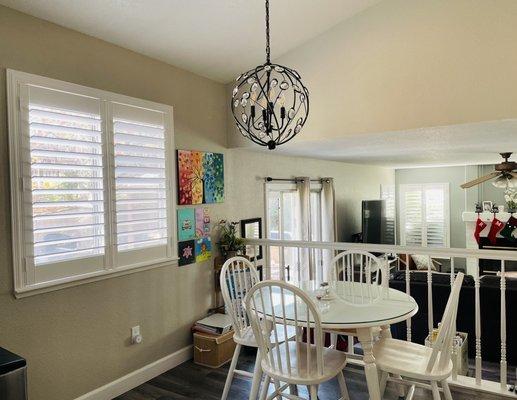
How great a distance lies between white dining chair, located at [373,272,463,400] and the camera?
214cm

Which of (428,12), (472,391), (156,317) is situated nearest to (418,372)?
(472,391)

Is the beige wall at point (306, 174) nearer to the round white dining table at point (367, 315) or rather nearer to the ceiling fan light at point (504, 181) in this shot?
the round white dining table at point (367, 315)

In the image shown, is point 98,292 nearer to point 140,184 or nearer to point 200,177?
point 140,184

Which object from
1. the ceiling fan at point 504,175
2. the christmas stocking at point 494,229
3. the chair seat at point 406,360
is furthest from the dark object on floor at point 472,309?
the christmas stocking at point 494,229

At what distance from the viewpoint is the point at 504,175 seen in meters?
5.28

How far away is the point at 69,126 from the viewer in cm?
263

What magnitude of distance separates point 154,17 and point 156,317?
2244 mm

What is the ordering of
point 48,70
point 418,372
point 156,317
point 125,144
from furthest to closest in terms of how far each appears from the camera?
point 156,317 < point 125,144 < point 48,70 < point 418,372

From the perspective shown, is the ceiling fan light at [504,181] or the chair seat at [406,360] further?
the ceiling fan light at [504,181]

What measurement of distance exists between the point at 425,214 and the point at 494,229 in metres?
1.95

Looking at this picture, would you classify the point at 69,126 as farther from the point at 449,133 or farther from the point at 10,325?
the point at 449,133

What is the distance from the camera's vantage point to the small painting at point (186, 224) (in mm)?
3486

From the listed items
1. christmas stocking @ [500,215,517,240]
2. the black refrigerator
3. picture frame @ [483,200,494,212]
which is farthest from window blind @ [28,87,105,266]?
picture frame @ [483,200,494,212]

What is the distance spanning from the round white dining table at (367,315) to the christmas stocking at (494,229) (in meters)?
5.87
